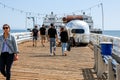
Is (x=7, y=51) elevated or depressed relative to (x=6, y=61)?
elevated

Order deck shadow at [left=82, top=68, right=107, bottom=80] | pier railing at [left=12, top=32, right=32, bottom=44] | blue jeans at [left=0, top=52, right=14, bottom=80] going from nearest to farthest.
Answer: blue jeans at [left=0, top=52, right=14, bottom=80] < deck shadow at [left=82, top=68, right=107, bottom=80] < pier railing at [left=12, top=32, right=32, bottom=44]

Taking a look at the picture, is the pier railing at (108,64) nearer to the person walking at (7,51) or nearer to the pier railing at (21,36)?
the person walking at (7,51)

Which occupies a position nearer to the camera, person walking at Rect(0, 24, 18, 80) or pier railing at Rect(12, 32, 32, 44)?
person walking at Rect(0, 24, 18, 80)

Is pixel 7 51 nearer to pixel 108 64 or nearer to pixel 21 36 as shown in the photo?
pixel 108 64

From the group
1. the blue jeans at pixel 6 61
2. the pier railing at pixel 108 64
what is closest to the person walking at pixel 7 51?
the blue jeans at pixel 6 61

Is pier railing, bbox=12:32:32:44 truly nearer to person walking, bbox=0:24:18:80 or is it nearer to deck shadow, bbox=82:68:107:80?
deck shadow, bbox=82:68:107:80

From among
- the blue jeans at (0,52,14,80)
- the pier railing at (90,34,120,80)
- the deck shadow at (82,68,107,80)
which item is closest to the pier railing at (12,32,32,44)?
the pier railing at (90,34,120,80)

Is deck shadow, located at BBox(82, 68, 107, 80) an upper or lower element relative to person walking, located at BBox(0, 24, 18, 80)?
lower

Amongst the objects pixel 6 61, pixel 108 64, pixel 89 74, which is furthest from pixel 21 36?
pixel 108 64

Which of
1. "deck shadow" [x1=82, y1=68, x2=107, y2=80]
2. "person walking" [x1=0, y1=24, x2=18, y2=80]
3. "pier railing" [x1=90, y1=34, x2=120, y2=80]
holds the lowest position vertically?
"deck shadow" [x1=82, y1=68, x2=107, y2=80]

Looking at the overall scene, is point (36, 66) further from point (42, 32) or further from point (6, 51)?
point (42, 32)

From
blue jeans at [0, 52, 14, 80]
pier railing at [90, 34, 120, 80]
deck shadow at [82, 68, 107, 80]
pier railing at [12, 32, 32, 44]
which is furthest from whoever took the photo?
pier railing at [12, 32, 32, 44]

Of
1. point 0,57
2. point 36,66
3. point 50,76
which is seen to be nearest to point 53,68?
point 36,66

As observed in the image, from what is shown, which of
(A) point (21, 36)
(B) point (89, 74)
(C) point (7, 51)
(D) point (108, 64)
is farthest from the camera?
(A) point (21, 36)
